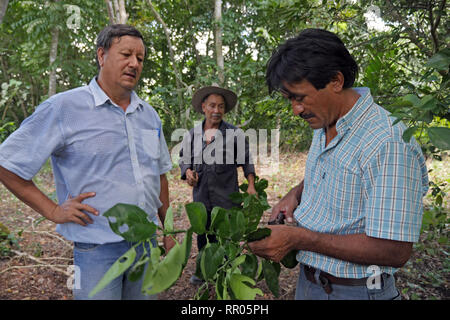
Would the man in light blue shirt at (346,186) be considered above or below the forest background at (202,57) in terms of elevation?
below

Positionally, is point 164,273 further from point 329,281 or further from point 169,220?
point 329,281

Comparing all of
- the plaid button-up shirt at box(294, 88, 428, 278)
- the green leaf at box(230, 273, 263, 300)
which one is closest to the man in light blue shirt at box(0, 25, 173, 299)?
the green leaf at box(230, 273, 263, 300)

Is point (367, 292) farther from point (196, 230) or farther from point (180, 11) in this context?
point (180, 11)

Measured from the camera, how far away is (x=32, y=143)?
139 centimetres

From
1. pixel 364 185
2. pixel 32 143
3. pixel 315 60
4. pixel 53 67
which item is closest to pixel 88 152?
pixel 32 143

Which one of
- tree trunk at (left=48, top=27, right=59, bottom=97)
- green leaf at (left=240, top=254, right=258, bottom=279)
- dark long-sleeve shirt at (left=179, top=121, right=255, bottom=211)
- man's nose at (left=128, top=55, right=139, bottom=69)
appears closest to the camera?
green leaf at (left=240, top=254, right=258, bottom=279)

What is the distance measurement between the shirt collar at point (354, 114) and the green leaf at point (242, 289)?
596mm

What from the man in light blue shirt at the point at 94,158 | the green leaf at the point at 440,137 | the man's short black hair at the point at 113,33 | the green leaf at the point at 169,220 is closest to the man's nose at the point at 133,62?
the man in light blue shirt at the point at 94,158

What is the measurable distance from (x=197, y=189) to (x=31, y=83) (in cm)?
1019

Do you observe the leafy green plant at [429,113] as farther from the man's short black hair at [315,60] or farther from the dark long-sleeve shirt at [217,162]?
the dark long-sleeve shirt at [217,162]

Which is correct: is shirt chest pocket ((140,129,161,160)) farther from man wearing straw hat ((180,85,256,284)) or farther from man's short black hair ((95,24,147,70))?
man wearing straw hat ((180,85,256,284))

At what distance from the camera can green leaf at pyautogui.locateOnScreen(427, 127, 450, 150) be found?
0.82 m

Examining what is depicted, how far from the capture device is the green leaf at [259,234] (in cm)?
102

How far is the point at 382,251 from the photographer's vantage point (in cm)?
96
